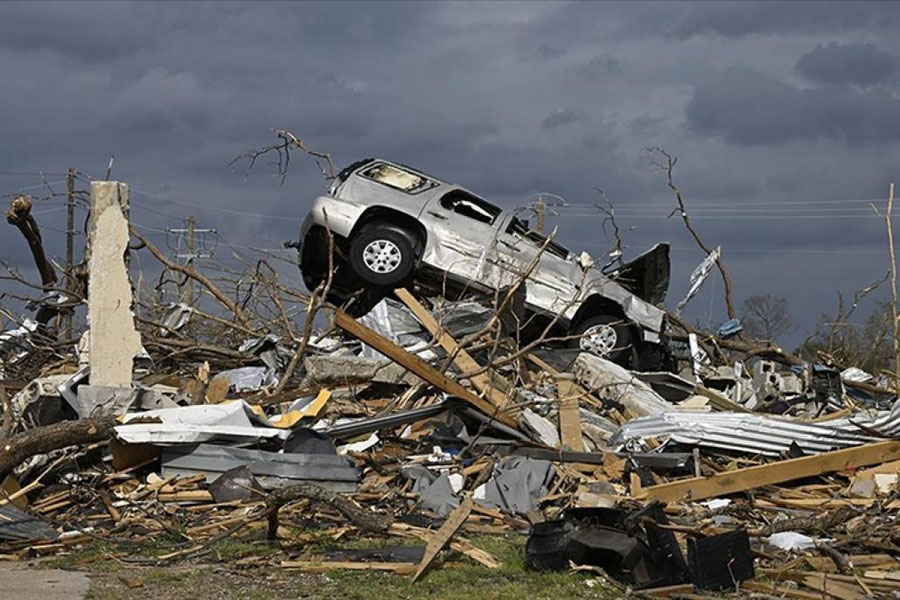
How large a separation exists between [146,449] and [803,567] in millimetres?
5630

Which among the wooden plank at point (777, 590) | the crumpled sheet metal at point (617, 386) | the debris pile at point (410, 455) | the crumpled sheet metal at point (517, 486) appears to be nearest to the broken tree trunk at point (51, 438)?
the debris pile at point (410, 455)

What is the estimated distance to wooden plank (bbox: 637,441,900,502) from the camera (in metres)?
9.96

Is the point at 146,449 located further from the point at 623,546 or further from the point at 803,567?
the point at 803,567

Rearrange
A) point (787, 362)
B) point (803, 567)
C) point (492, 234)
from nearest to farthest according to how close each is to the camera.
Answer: point (803, 567)
point (492, 234)
point (787, 362)

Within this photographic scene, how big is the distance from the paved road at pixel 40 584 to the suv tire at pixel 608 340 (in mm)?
9675

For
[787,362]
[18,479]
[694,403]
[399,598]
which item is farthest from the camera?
A: [787,362]

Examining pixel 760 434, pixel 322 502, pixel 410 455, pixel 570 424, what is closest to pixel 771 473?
pixel 760 434

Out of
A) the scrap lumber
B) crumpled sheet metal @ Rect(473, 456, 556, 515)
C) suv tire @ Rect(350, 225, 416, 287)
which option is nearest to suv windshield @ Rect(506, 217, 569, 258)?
suv tire @ Rect(350, 225, 416, 287)

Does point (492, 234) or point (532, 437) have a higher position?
point (492, 234)

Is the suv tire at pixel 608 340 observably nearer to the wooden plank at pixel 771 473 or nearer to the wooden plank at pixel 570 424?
the wooden plank at pixel 570 424

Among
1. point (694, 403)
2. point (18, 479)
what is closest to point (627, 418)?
point (694, 403)

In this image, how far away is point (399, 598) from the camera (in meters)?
6.73

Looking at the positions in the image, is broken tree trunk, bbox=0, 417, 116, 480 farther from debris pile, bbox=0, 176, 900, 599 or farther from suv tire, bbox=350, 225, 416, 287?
suv tire, bbox=350, 225, 416, 287

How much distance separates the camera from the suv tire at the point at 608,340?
16234 millimetres
